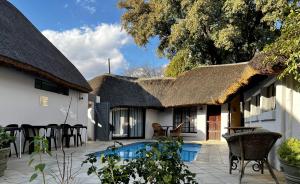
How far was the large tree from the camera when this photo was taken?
18062mm

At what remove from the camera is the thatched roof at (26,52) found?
793cm

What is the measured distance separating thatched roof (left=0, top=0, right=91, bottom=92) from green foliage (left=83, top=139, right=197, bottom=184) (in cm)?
553

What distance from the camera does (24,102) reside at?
9266 millimetres

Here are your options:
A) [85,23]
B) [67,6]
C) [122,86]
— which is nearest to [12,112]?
[67,6]

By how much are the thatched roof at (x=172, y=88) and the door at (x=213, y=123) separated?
3.76 feet

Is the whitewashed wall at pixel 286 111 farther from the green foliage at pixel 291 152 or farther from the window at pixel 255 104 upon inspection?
the window at pixel 255 104

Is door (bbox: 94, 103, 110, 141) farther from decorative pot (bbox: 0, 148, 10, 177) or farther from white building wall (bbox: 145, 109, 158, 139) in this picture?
decorative pot (bbox: 0, 148, 10, 177)

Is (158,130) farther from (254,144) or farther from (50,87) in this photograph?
(254,144)

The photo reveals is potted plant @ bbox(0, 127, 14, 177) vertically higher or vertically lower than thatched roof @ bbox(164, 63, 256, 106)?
lower

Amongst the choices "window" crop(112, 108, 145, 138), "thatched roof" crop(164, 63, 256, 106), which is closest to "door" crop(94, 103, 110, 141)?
"window" crop(112, 108, 145, 138)

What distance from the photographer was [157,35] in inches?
880

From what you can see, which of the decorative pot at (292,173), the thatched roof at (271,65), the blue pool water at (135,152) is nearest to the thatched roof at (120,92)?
the blue pool water at (135,152)

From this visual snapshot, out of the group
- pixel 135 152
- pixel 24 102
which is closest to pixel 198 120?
pixel 24 102

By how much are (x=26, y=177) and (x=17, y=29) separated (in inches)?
253
